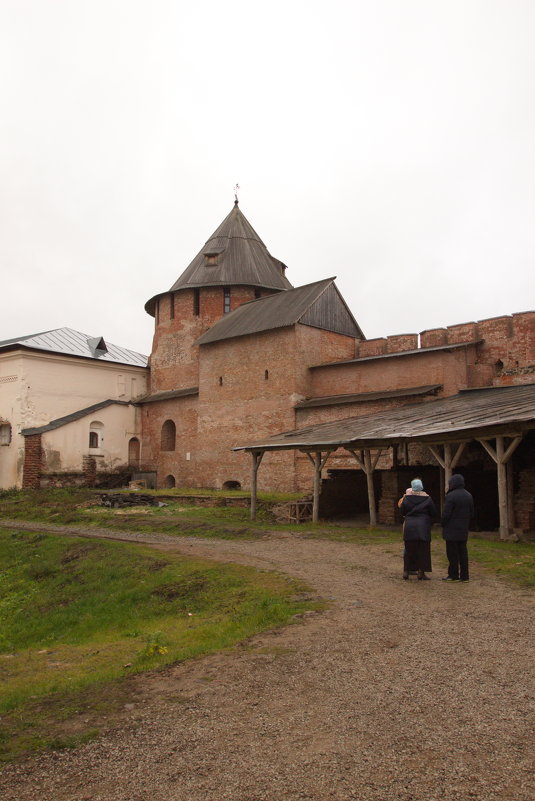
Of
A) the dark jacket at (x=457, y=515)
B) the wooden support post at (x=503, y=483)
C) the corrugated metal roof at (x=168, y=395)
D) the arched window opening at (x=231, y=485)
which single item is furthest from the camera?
the corrugated metal roof at (x=168, y=395)

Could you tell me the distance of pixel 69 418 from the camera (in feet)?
105

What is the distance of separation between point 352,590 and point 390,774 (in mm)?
5229

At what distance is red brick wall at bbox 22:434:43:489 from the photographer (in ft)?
97.5

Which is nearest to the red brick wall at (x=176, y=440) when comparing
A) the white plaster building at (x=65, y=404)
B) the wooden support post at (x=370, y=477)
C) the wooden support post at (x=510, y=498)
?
the white plaster building at (x=65, y=404)

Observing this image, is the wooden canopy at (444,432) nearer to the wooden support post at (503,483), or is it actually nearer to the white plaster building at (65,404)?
the wooden support post at (503,483)

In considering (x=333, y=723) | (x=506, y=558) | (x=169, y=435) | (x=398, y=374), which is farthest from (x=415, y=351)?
(x=333, y=723)

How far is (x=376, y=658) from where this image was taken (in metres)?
5.65

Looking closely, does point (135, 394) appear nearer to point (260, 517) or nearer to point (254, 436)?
point (254, 436)

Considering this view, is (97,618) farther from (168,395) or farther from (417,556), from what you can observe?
(168,395)

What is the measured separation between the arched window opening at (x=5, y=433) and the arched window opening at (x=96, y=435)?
383 centimetres

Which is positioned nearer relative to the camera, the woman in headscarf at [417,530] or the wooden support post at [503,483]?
the woman in headscarf at [417,530]

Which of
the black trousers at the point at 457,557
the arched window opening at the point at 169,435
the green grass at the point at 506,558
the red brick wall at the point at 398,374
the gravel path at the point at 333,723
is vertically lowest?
the gravel path at the point at 333,723

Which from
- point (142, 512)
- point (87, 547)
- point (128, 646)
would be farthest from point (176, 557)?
point (142, 512)

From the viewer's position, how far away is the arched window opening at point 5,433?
1221 inches
